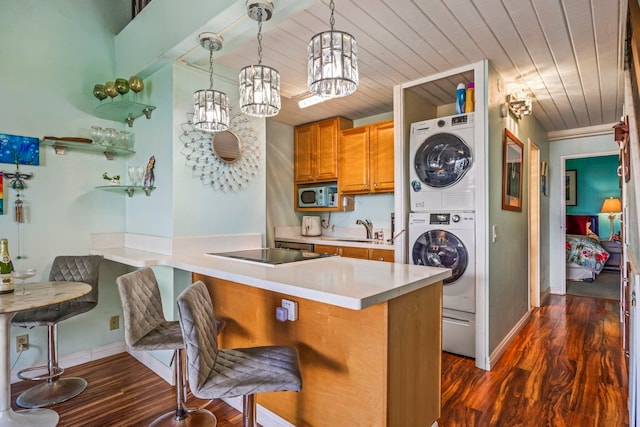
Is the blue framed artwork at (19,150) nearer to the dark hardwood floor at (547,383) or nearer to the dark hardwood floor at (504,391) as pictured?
the dark hardwood floor at (504,391)

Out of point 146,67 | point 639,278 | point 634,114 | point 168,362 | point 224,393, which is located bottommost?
point 168,362

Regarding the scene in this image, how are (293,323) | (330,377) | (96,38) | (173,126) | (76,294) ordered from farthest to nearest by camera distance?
(96,38) < (173,126) < (76,294) < (293,323) < (330,377)

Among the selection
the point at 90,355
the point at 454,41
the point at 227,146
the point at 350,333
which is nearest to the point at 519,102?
the point at 454,41

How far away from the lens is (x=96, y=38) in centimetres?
291

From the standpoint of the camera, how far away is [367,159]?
3.90 metres

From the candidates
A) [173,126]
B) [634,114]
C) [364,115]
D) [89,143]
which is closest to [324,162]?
[364,115]

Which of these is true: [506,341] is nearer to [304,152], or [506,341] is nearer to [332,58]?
[332,58]

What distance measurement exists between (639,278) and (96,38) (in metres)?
3.98

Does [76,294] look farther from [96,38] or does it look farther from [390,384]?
[96,38]

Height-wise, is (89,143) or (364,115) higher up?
(364,115)

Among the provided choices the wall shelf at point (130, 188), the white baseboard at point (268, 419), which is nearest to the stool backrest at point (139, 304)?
the white baseboard at point (268, 419)

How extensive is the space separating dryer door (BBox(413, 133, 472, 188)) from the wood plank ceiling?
1.98ft

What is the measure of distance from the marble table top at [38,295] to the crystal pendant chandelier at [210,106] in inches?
49.2

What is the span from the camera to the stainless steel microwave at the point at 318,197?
14.2ft
